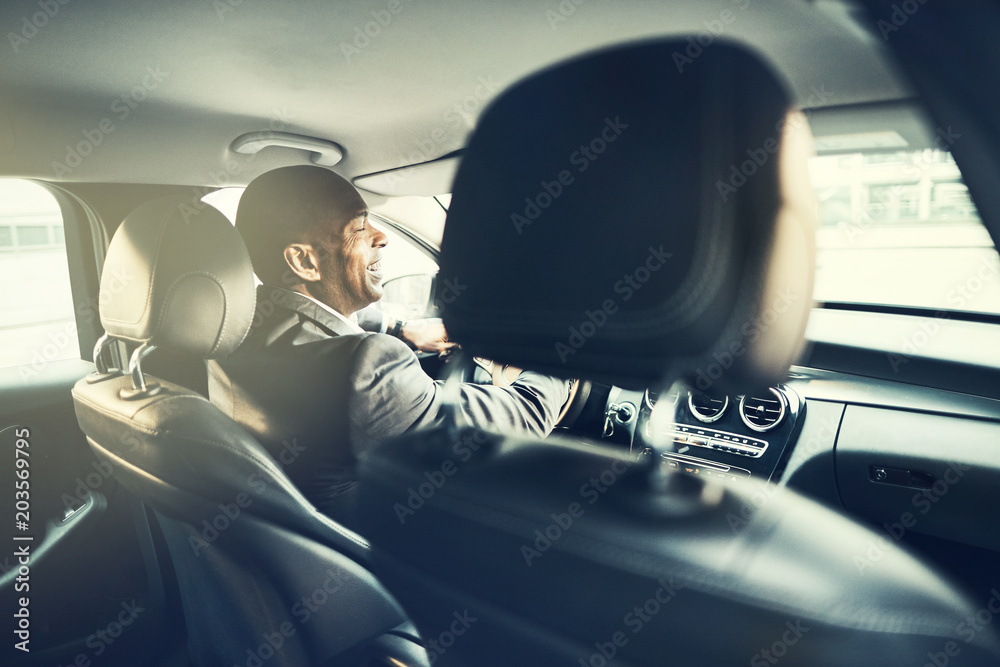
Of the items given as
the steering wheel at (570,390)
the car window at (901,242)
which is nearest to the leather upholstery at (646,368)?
the steering wheel at (570,390)

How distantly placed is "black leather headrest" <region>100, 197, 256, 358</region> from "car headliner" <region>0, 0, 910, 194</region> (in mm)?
415

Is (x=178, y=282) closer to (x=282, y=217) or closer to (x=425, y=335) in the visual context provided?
(x=282, y=217)

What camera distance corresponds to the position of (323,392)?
5.70 ft

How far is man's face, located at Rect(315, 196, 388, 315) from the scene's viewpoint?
85.8 inches

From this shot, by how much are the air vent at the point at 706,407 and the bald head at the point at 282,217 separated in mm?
1276

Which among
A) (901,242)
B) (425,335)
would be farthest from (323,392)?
(901,242)

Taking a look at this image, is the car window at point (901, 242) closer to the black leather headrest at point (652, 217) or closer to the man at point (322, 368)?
the man at point (322, 368)

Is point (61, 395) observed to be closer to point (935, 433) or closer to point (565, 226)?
point (565, 226)

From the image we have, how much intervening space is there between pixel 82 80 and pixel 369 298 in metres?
1.01

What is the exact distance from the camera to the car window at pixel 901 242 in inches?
76.8

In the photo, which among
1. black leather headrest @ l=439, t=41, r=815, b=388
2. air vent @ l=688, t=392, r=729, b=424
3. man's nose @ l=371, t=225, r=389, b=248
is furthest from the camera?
man's nose @ l=371, t=225, r=389, b=248

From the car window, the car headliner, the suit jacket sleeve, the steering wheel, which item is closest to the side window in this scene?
the car headliner

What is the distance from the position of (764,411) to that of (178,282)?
1.58m

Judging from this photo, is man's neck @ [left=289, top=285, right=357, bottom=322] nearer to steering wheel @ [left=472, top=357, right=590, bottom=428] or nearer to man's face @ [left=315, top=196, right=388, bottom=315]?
man's face @ [left=315, top=196, right=388, bottom=315]
